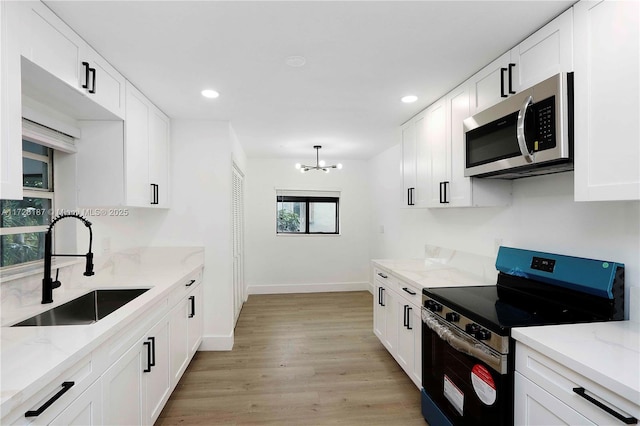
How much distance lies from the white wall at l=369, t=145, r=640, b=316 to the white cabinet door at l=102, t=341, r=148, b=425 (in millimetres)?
→ 2513

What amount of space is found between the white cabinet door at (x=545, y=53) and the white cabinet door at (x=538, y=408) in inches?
57.7

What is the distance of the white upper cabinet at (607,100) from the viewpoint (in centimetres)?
122

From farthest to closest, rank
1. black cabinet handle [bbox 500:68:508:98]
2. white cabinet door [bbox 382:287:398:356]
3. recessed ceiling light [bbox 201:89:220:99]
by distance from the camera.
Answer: white cabinet door [bbox 382:287:398:356] → recessed ceiling light [bbox 201:89:220:99] → black cabinet handle [bbox 500:68:508:98]

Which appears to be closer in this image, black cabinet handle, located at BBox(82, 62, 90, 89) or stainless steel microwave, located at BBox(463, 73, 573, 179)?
stainless steel microwave, located at BBox(463, 73, 573, 179)

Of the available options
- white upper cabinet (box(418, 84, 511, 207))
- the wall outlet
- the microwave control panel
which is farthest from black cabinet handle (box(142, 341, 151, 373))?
the microwave control panel

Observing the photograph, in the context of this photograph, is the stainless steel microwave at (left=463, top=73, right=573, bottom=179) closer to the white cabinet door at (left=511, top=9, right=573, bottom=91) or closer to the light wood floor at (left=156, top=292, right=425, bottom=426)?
the white cabinet door at (left=511, top=9, right=573, bottom=91)

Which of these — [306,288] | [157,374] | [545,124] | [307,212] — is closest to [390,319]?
[157,374]

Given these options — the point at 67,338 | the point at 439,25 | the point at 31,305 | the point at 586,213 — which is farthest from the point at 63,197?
the point at 586,213

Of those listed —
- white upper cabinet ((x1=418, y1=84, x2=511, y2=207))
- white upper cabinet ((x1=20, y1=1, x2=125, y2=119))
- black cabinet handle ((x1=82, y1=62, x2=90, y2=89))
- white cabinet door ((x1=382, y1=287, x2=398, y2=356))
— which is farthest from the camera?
white cabinet door ((x1=382, y1=287, x2=398, y2=356))

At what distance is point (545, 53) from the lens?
163cm

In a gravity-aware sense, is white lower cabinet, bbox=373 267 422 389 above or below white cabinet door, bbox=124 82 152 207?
below

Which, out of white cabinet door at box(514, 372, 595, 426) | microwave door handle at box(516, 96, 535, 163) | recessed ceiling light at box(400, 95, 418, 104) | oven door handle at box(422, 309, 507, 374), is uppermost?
recessed ceiling light at box(400, 95, 418, 104)

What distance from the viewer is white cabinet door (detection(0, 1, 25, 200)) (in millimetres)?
1210

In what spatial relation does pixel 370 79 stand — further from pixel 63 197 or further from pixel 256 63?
pixel 63 197
